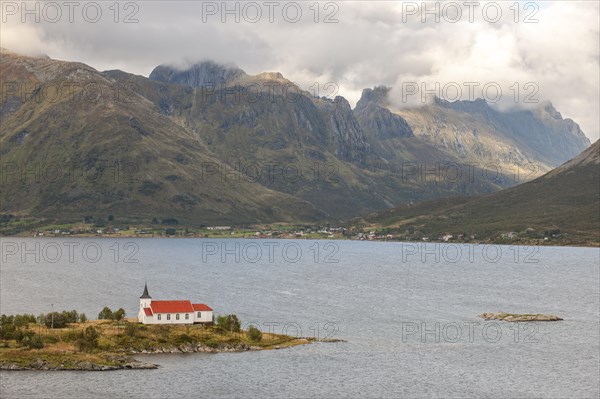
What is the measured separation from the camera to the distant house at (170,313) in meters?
134

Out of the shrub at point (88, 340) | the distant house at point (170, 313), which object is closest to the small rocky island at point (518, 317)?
the distant house at point (170, 313)

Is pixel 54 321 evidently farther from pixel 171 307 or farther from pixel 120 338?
pixel 171 307

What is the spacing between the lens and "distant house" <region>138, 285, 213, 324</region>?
13438 centimetres

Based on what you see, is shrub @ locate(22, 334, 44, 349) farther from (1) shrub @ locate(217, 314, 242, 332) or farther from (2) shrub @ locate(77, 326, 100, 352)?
(1) shrub @ locate(217, 314, 242, 332)

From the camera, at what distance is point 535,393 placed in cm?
11206

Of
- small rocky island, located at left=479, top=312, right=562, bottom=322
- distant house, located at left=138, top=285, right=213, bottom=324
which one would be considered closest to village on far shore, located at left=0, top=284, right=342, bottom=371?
distant house, located at left=138, top=285, right=213, bottom=324

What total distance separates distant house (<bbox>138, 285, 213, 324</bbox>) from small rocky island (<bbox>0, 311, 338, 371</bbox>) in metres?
1.22

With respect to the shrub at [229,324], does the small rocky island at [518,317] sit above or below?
below

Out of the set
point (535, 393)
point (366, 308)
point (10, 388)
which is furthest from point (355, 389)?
point (366, 308)

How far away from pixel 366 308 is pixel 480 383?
247 ft

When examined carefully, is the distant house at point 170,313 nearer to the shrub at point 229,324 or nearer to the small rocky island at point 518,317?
the shrub at point 229,324

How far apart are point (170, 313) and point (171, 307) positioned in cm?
114

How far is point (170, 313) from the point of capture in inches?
5300

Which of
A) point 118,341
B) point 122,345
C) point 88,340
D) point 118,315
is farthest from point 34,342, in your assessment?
point 118,315
